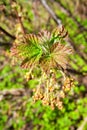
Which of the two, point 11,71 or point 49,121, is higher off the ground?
point 11,71

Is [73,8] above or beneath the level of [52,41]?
above

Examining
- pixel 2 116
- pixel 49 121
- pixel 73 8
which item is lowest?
pixel 49 121

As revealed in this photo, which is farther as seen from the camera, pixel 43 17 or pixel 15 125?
pixel 43 17

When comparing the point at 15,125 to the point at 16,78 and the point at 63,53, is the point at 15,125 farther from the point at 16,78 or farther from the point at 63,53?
the point at 63,53

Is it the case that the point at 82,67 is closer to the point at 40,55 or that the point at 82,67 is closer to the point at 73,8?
the point at 73,8

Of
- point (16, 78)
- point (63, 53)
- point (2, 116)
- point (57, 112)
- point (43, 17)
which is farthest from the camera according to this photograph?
point (43, 17)

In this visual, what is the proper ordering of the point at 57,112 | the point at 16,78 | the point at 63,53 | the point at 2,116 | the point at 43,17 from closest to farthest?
the point at 63,53 < the point at 57,112 < the point at 2,116 < the point at 16,78 < the point at 43,17

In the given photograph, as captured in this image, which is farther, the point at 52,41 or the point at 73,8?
the point at 73,8

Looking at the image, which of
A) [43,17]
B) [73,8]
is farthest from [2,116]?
[73,8]

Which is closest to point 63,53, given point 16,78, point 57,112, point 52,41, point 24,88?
point 52,41
